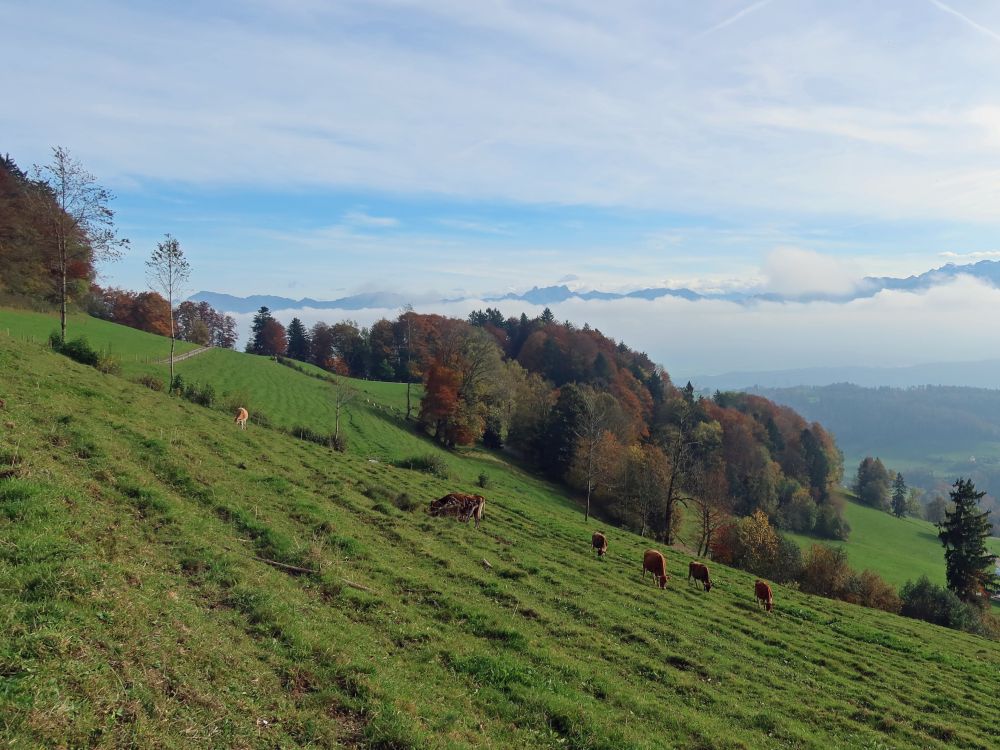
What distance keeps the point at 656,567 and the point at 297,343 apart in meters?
131

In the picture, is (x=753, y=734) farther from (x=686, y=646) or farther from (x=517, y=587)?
(x=517, y=587)

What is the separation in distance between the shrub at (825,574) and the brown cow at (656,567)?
32.4 meters

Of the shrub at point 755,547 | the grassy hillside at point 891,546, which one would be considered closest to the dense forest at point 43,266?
the shrub at point 755,547

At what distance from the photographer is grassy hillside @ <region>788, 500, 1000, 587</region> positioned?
253ft

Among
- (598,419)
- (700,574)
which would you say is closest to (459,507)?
(700,574)

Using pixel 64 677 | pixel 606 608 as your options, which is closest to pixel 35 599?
pixel 64 677

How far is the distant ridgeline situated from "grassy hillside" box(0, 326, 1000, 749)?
98.6 feet

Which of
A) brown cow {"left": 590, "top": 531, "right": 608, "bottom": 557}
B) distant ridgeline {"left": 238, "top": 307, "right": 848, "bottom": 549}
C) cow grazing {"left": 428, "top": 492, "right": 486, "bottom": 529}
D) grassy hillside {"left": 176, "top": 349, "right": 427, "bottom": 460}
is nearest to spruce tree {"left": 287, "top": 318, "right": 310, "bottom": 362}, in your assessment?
distant ridgeline {"left": 238, "top": 307, "right": 848, "bottom": 549}

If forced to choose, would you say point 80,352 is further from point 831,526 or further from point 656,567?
point 831,526

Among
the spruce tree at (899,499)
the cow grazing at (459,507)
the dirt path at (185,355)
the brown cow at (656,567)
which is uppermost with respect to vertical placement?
the dirt path at (185,355)

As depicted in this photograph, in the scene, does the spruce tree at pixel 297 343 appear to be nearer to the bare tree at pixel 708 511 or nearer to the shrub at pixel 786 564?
the bare tree at pixel 708 511

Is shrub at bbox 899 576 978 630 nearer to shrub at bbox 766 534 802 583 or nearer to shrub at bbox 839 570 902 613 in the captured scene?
shrub at bbox 839 570 902 613

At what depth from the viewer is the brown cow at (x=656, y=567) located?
2650 cm

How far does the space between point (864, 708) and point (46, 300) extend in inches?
3334
